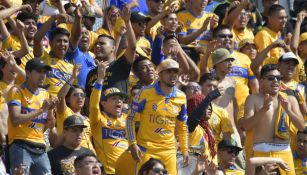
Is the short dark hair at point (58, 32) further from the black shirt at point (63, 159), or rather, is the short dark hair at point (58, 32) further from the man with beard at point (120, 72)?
the black shirt at point (63, 159)

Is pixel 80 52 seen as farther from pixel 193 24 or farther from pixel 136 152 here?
pixel 136 152


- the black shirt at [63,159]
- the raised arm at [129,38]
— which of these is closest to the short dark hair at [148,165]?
the black shirt at [63,159]

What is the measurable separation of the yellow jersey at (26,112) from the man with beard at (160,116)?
110cm

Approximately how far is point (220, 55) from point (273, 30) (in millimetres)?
2639

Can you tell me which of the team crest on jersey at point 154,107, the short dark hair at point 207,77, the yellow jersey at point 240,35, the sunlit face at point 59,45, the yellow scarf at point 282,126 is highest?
the yellow jersey at point 240,35

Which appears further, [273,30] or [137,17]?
[273,30]

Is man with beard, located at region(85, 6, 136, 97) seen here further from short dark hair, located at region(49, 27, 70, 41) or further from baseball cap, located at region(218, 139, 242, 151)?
baseball cap, located at region(218, 139, 242, 151)

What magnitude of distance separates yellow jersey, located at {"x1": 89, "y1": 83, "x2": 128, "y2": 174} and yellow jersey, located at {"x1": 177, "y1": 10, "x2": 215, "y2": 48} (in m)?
3.95

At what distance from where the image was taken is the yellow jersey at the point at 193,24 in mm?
17797

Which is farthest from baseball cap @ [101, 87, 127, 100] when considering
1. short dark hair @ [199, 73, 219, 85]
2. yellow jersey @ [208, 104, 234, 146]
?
short dark hair @ [199, 73, 219, 85]

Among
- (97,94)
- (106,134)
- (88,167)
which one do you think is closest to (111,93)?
(97,94)

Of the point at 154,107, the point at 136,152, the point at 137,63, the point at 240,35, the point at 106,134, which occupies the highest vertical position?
the point at 240,35

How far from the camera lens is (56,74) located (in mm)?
15117

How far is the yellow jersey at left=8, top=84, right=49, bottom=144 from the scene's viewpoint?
13281 mm
